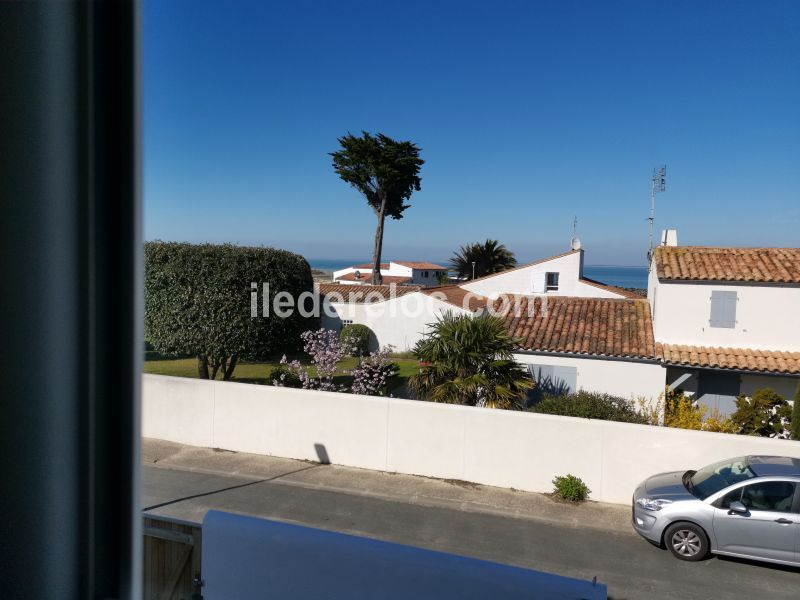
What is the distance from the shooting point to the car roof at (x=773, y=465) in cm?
584

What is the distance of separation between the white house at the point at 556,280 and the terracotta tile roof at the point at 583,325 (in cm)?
847

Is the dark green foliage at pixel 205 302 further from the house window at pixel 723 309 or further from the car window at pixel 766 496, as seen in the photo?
the house window at pixel 723 309

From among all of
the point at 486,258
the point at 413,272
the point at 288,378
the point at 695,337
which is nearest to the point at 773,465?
the point at 695,337

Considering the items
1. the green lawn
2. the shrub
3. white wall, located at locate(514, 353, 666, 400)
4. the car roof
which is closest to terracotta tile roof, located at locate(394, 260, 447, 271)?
the green lawn

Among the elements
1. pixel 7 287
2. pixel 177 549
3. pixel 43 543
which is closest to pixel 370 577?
pixel 177 549

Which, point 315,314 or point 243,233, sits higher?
point 243,233

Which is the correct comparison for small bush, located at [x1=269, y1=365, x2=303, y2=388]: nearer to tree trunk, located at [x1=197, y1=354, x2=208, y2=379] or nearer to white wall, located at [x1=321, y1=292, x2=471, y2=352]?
tree trunk, located at [x1=197, y1=354, x2=208, y2=379]

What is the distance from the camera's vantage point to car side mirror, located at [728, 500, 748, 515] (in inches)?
225

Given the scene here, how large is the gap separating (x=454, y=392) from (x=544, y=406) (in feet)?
4.55

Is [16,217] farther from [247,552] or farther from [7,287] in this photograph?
[247,552]

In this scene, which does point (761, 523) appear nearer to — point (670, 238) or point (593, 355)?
point (593, 355)

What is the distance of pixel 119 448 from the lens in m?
0.93

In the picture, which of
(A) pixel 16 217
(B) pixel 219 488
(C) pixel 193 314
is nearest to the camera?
(A) pixel 16 217

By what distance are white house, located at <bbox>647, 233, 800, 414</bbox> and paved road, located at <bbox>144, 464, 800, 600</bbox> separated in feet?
20.4
